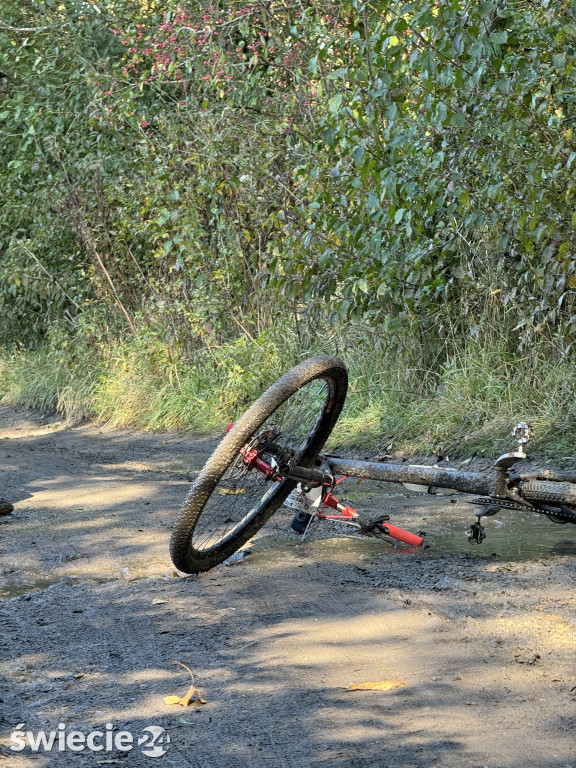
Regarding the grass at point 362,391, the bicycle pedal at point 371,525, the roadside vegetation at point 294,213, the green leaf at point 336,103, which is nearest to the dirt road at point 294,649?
the bicycle pedal at point 371,525

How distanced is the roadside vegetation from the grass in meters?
Result: 0.02

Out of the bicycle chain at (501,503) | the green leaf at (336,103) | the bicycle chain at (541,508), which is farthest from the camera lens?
the green leaf at (336,103)

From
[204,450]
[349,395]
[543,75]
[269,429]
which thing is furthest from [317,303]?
[269,429]

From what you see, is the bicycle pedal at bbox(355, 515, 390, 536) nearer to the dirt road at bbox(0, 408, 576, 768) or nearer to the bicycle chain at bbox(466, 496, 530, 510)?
the dirt road at bbox(0, 408, 576, 768)

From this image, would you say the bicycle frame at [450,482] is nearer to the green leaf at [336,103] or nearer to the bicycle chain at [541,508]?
the bicycle chain at [541,508]

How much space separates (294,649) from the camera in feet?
10.8

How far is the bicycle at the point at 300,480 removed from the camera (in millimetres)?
4051

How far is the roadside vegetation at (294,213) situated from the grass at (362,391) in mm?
24

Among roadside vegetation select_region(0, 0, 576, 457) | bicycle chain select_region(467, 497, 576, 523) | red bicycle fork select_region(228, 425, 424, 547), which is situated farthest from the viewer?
roadside vegetation select_region(0, 0, 576, 457)

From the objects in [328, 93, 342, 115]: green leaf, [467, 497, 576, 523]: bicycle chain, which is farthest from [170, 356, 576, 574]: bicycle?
[328, 93, 342, 115]: green leaf

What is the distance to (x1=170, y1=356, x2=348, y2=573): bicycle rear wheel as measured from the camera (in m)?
4.06

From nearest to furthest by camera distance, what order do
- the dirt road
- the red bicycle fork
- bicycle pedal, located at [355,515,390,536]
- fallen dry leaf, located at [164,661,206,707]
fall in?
the dirt road → fallen dry leaf, located at [164,661,206,707] → the red bicycle fork → bicycle pedal, located at [355,515,390,536]

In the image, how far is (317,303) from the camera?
8.83 m

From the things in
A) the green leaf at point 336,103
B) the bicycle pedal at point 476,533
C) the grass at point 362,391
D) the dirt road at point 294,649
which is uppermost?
the green leaf at point 336,103
